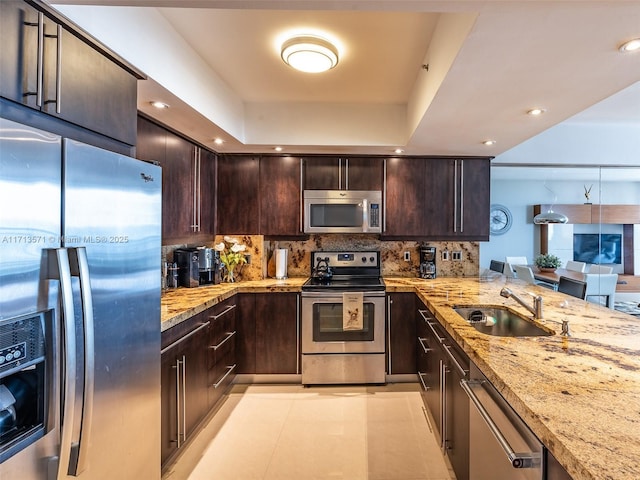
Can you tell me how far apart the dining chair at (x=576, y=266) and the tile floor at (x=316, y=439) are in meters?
3.49

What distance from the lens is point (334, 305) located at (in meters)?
3.01

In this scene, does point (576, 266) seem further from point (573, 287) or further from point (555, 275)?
point (573, 287)

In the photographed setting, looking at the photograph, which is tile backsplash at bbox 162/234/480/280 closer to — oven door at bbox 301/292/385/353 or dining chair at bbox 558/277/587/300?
oven door at bbox 301/292/385/353

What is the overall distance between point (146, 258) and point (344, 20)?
1.59 metres

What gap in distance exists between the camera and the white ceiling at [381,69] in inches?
47.1

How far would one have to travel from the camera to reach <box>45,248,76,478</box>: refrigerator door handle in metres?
0.97

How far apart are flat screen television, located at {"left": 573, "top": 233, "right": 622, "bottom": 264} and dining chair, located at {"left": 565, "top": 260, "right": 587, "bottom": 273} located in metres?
0.09

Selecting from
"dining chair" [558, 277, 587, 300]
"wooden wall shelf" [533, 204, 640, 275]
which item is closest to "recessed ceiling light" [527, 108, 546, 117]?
"dining chair" [558, 277, 587, 300]

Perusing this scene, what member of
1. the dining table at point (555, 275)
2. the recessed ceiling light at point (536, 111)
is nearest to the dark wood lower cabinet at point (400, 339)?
Result: the recessed ceiling light at point (536, 111)

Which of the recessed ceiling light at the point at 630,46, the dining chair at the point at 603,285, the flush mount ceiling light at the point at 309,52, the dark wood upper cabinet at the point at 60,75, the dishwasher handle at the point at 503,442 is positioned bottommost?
the dishwasher handle at the point at 503,442

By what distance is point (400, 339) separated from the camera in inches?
120

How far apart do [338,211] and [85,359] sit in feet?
8.35

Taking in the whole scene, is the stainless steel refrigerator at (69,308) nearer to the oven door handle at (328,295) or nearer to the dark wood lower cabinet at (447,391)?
the dark wood lower cabinet at (447,391)

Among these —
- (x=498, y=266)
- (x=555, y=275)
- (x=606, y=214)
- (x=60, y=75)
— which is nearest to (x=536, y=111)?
(x=60, y=75)
